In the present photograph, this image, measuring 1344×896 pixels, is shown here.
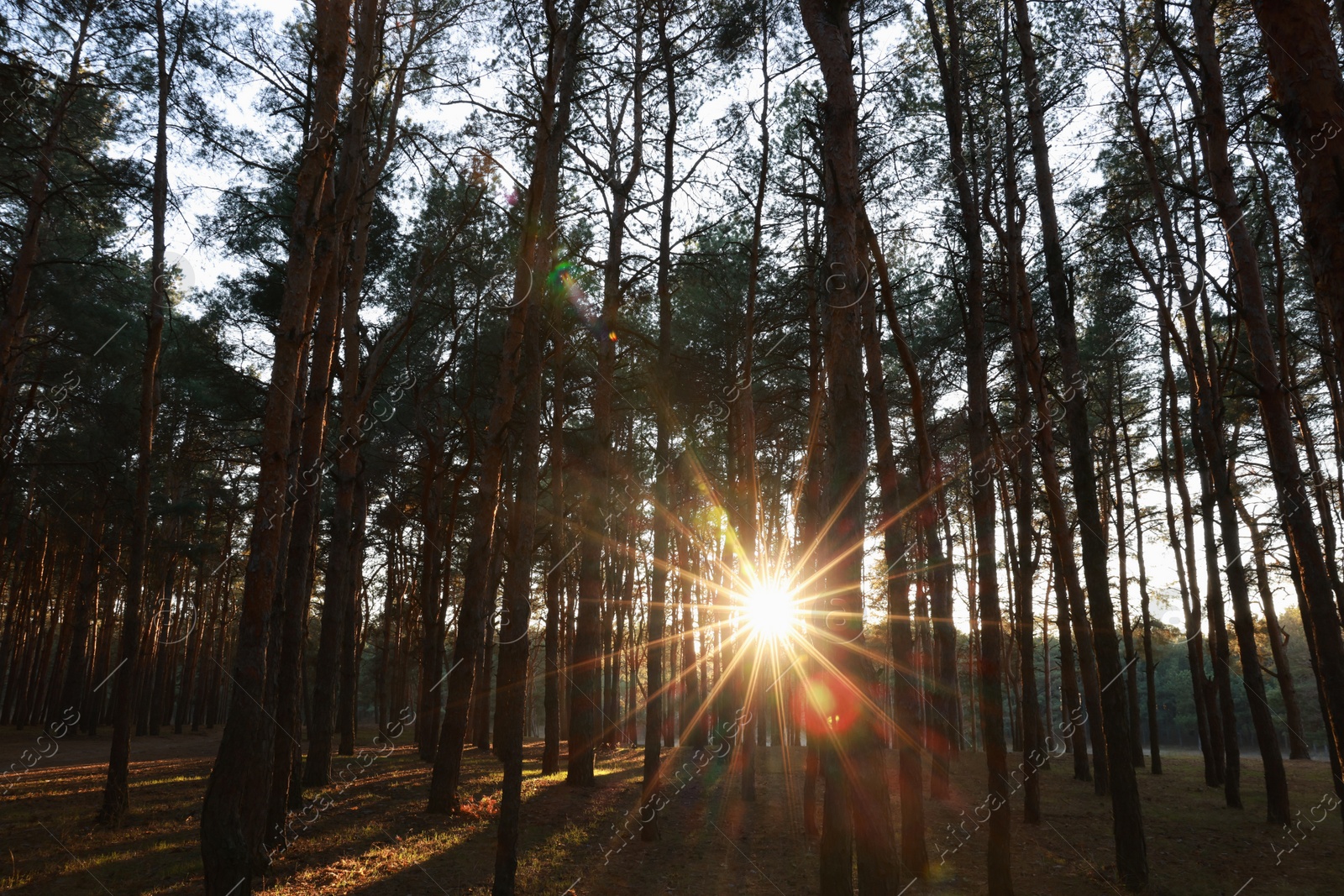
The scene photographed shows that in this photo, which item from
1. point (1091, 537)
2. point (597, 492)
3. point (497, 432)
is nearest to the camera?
point (1091, 537)

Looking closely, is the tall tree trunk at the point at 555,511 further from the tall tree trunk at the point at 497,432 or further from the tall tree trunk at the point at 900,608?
the tall tree trunk at the point at 900,608

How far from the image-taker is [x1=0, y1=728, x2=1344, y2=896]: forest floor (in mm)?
7500

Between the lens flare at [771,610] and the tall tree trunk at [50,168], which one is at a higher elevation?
the tall tree trunk at [50,168]

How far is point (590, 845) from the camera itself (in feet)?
32.3

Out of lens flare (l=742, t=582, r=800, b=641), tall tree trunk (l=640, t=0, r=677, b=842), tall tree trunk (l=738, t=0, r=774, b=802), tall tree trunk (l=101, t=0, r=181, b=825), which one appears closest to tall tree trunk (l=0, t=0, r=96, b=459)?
tall tree trunk (l=101, t=0, r=181, b=825)

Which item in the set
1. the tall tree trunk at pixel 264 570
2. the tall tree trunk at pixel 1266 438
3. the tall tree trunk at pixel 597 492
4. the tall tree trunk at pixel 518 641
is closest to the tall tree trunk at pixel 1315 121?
the tall tree trunk at pixel 1266 438

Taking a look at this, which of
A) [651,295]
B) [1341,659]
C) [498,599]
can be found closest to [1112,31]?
[651,295]

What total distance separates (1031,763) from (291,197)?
16781 millimetres

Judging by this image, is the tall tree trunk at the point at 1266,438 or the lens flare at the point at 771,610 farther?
the lens flare at the point at 771,610

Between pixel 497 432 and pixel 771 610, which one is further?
pixel 771 610

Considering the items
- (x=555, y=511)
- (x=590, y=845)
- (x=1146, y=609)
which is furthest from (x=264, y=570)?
(x=1146, y=609)

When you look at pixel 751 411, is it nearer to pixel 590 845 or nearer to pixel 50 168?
pixel 590 845

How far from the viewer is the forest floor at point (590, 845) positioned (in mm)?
7500

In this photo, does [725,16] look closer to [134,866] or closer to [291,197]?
[291,197]
